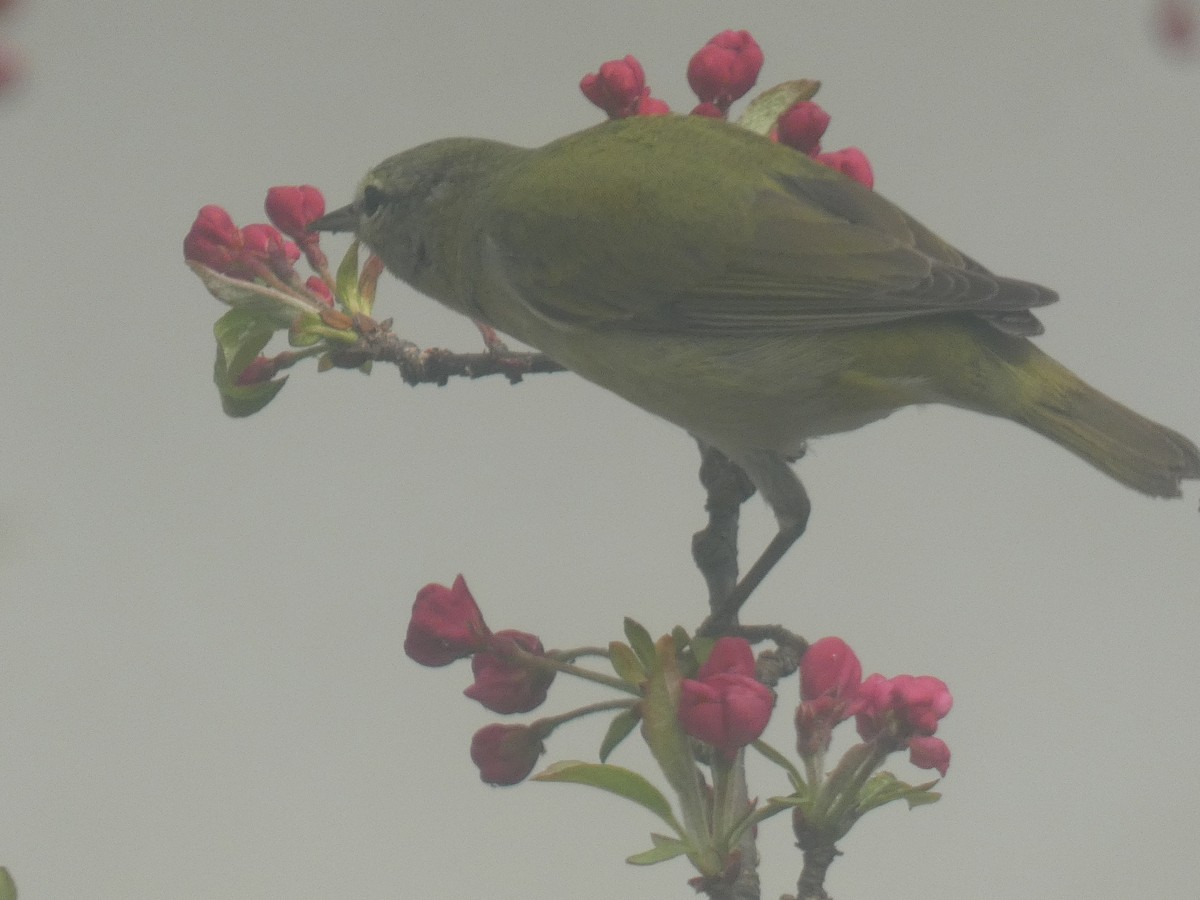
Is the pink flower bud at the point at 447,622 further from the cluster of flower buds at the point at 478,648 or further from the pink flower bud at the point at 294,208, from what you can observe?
the pink flower bud at the point at 294,208

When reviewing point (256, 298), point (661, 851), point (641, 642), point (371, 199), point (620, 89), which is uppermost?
point (620, 89)

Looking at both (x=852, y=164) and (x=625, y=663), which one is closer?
(x=625, y=663)

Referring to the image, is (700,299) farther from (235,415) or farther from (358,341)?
(235,415)

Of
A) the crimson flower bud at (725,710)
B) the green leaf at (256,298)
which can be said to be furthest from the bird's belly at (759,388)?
the crimson flower bud at (725,710)

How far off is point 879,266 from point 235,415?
1262 millimetres

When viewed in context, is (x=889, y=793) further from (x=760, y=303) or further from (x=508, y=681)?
(x=760, y=303)

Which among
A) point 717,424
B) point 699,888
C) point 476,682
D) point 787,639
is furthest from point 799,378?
point 699,888

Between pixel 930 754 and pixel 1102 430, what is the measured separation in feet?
3.20

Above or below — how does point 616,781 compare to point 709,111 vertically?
below

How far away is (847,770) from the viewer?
1725 millimetres

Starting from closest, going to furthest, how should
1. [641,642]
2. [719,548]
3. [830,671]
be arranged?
[641,642] → [830,671] → [719,548]

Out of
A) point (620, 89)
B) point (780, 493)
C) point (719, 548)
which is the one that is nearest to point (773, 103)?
point (620, 89)

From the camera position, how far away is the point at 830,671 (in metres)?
1.85

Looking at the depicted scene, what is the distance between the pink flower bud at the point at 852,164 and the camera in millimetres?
2791
